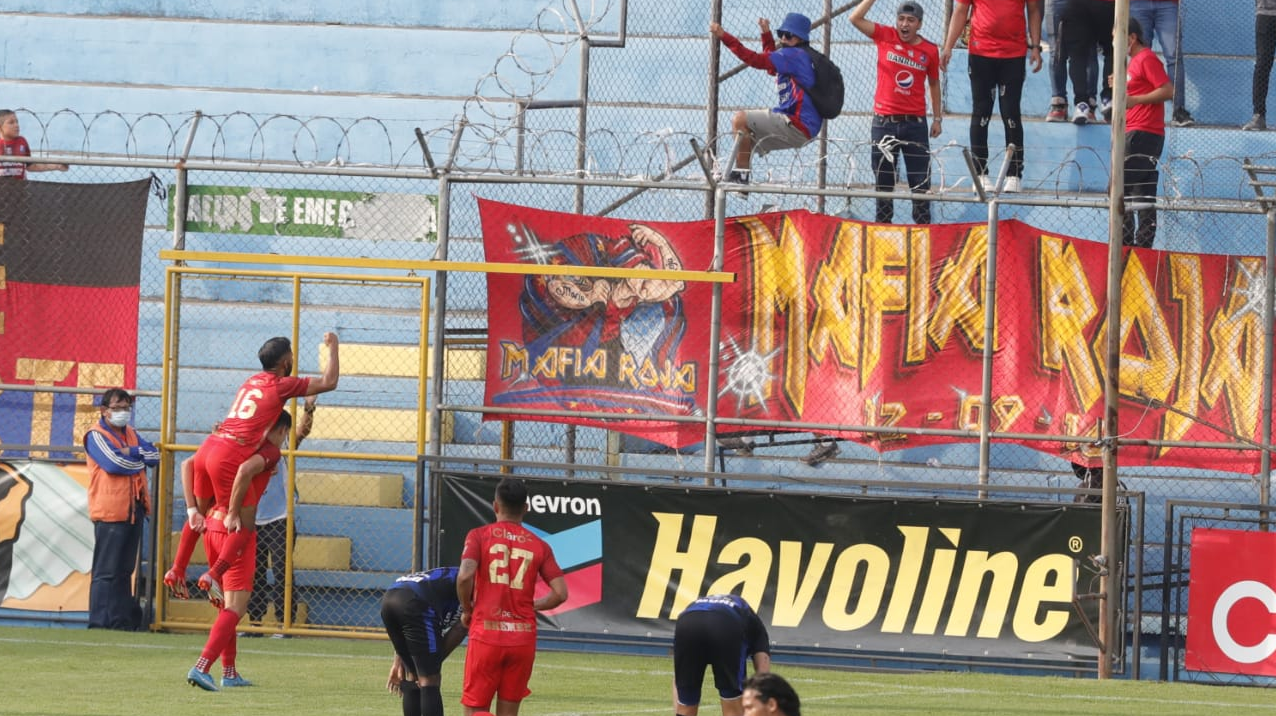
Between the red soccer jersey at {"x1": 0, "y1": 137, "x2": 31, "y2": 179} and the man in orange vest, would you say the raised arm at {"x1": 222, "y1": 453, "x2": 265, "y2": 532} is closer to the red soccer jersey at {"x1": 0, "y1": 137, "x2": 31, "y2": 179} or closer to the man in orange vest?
the man in orange vest

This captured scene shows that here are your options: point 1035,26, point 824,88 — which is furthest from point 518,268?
point 1035,26

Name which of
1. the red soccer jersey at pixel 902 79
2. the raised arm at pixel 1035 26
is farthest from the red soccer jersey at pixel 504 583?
the raised arm at pixel 1035 26

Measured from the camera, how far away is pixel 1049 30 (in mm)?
19594

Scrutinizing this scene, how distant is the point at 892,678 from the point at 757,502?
1.75 m

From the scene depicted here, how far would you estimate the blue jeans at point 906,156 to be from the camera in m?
16.3

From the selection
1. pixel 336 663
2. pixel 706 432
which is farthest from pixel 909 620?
pixel 336 663

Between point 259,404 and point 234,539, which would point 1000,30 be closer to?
point 259,404

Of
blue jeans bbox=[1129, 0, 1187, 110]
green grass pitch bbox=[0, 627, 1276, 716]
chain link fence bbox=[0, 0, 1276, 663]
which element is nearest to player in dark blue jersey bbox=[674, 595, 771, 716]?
green grass pitch bbox=[0, 627, 1276, 716]

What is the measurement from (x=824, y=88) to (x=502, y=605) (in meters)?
8.45

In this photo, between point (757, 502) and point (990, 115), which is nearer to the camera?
point (757, 502)

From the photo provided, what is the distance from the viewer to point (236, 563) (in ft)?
41.1

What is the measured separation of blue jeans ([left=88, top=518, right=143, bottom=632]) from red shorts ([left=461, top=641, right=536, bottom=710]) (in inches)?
291

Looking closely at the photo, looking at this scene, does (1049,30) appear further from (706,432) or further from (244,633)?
(244,633)

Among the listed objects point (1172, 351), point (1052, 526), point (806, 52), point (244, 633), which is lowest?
point (244, 633)
